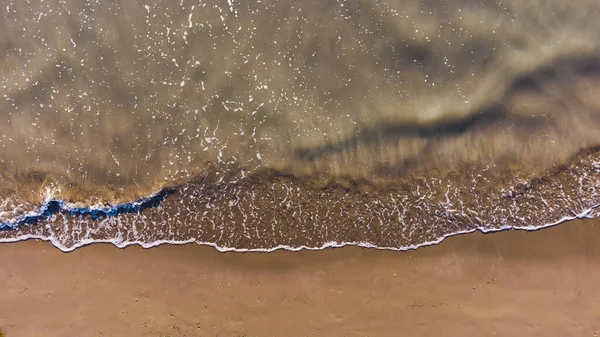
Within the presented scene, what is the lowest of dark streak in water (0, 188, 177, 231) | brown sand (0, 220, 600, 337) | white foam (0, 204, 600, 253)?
brown sand (0, 220, 600, 337)

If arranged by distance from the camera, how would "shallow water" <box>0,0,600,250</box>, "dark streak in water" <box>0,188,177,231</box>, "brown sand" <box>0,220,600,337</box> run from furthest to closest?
1. "dark streak in water" <box>0,188,177,231</box>
2. "brown sand" <box>0,220,600,337</box>
3. "shallow water" <box>0,0,600,250</box>

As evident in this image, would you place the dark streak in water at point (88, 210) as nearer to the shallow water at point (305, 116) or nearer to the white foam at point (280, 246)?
the shallow water at point (305, 116)

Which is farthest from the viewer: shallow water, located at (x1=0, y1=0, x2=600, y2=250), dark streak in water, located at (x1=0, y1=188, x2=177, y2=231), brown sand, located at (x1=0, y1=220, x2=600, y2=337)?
dark streak in water, located at (x1=0, y1=188, x2=177, y2=231)

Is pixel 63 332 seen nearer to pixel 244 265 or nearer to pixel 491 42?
pixel 244 265

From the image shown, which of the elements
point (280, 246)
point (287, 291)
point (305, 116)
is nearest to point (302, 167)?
point (305, 116)

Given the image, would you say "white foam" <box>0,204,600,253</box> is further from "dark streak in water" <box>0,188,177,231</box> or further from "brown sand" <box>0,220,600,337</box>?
"dark streak in water" <box>0,188,177,231</box>

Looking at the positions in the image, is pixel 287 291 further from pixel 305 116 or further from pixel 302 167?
pixel 305 116

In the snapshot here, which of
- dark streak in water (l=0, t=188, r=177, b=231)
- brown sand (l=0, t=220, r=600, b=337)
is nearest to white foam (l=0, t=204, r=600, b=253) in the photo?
brown sand (l=0, t=220, r=600, b=337)
